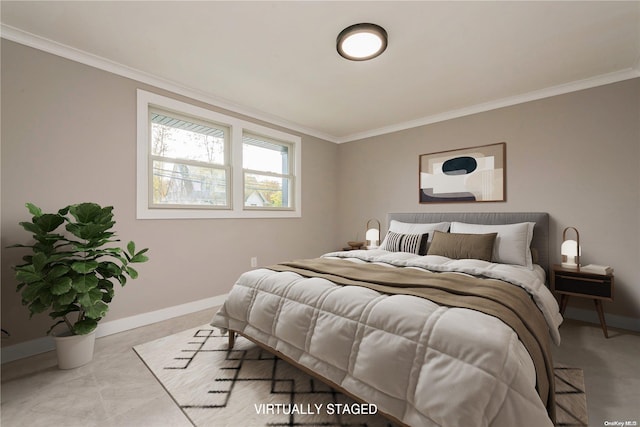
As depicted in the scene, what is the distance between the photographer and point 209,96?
3.33 metres

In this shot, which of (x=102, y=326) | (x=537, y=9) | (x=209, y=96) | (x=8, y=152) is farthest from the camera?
(x=209, y=96)

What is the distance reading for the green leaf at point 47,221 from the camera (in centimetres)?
199

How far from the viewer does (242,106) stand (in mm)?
3646

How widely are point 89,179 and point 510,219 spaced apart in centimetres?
429

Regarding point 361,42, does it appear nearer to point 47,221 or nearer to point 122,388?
point 47,221

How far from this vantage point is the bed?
1064 mm

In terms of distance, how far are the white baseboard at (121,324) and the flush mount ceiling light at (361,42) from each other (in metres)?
2.97

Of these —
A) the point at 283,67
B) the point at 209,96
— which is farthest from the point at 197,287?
the point at 283,67

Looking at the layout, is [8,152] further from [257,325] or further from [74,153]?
[257,325]

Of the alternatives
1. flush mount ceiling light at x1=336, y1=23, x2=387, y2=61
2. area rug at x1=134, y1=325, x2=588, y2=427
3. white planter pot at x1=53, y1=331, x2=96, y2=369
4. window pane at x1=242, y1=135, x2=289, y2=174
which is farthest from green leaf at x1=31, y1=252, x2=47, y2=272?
flush mount ceiling light at x1=336, y1=23, x2=387, y2=61

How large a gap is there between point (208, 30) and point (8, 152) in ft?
5.78

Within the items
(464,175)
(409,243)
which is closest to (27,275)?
(409,243)

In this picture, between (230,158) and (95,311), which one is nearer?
(95,311)

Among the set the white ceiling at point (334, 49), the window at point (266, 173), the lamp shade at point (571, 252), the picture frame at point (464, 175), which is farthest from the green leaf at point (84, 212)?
the lamp shade at point (571, 252)
